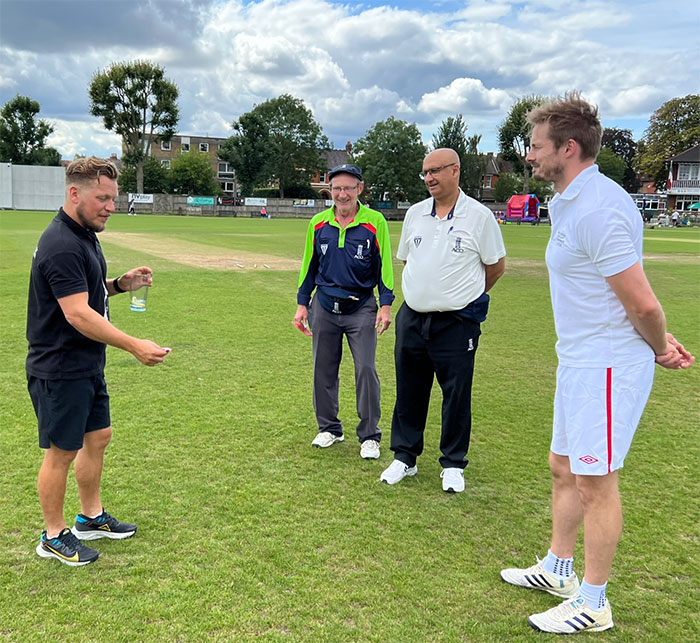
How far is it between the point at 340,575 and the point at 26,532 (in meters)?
1.84

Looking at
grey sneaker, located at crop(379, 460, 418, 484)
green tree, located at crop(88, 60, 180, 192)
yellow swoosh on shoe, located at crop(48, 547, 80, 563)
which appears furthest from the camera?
green tree, located at crop(88, 60, 180, 192)

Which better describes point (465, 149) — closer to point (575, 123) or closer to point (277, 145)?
point (277, 145)

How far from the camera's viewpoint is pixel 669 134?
75.8 meters

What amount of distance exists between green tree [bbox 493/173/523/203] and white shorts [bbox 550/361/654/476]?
3180 inches

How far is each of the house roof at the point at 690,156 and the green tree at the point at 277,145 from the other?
45009mm

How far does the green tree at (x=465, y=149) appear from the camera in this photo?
63562mm

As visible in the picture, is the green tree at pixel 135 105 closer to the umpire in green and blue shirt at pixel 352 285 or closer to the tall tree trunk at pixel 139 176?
the tall tree trunk at pixel 139 176

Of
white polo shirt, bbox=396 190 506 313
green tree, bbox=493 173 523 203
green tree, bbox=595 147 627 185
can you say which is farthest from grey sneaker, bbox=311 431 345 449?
green tree, bbox=595 147 627 185

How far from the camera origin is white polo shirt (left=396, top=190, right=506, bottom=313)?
3.89 metres

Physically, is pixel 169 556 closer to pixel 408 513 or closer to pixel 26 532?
pixel 26 532

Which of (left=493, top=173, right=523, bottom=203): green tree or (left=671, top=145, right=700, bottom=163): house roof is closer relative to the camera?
(left=671, top=145, right=700, bottom=163): house roof

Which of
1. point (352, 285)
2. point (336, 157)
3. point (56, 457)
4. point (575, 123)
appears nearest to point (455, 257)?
point (352, 285)

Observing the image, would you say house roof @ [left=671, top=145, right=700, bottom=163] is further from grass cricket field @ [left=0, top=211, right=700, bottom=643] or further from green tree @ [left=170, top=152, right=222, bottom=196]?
grass cricket field @ [left=0, top=211, right=700, bottom=643]

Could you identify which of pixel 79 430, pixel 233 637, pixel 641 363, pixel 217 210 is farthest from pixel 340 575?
pixel 217 210
